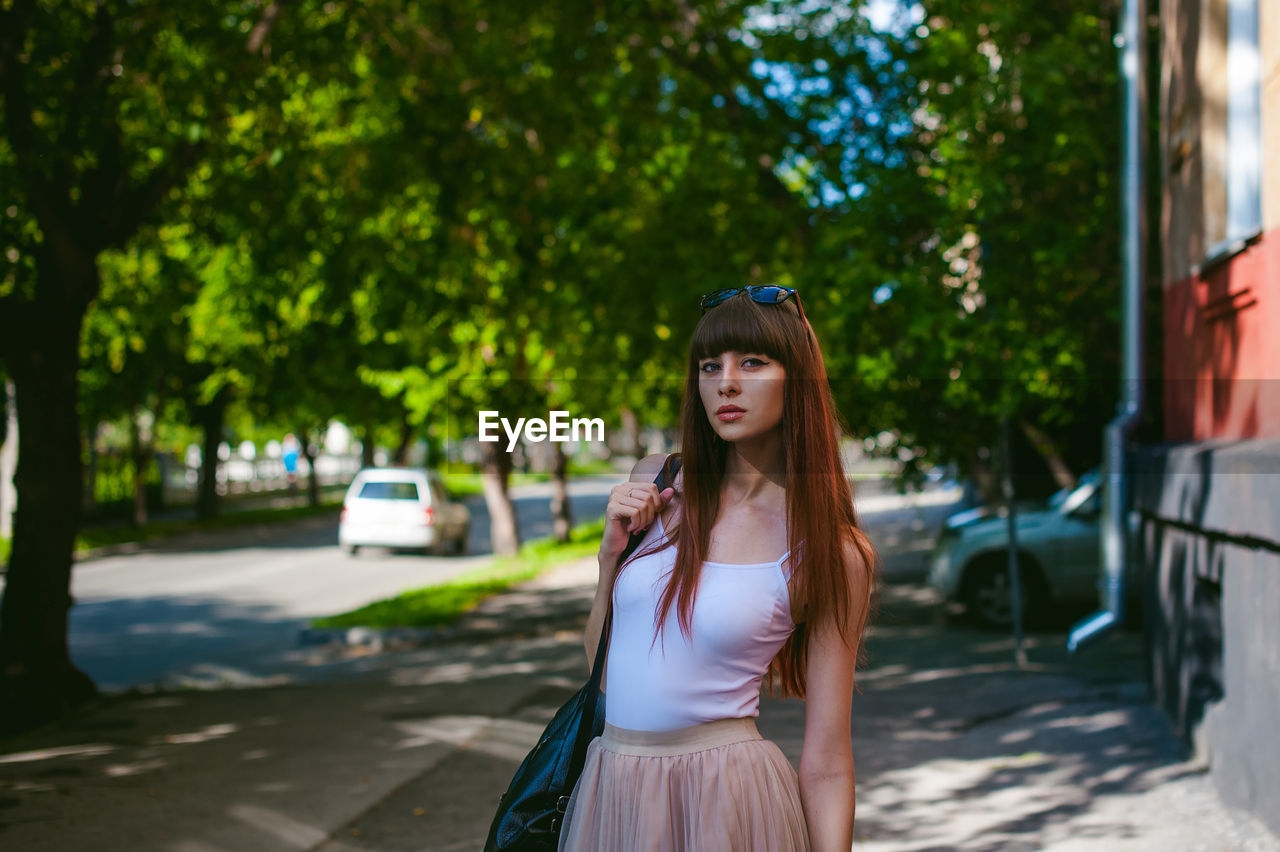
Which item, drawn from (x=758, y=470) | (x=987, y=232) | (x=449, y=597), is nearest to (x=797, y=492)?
(x=758, y=470)

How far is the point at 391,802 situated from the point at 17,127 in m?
5.07

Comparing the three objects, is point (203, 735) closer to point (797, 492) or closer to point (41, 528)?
point (41, 528)

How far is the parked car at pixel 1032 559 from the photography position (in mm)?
12609

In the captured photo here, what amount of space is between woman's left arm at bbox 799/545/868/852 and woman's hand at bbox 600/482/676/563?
1.28 feet

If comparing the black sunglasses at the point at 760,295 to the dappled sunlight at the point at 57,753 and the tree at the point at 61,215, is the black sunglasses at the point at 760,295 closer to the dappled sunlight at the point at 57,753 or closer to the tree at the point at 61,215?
the dappled sunlight at the point at 57,753

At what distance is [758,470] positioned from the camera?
92.2 inches

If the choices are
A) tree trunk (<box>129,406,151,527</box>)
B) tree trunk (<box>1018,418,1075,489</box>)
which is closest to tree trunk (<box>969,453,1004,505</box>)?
tree trunk (<box>1018,418,1075,489</box>)

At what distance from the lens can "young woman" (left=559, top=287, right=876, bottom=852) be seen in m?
2.15

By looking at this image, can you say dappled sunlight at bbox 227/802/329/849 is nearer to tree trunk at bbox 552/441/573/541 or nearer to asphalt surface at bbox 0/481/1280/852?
asphalt surface at bbox 0/481/1280/852

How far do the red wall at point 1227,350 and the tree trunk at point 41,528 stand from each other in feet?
25.0

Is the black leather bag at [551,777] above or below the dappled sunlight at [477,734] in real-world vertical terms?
above

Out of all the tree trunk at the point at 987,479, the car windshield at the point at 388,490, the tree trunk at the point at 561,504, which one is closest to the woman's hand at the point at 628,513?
the tree trunk at the point at 987,479

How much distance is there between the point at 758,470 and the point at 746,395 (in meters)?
0.18

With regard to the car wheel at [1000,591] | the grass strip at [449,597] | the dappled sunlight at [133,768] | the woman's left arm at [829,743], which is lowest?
the grass strip at [449,597]
